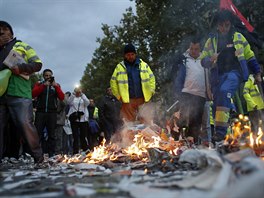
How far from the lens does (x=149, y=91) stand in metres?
8.34

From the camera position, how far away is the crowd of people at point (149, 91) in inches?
238

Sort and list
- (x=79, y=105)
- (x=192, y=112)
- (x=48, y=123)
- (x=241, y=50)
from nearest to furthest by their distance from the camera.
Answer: (x=241, y=50) < (x=192, y=112) < (x=48, y=123) < (x=79, y=105)

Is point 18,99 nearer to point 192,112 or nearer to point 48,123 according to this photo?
point 48,123

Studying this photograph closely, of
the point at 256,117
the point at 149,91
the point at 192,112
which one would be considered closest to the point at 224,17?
the point at 192,112

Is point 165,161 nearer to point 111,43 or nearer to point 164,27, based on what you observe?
point 164,27

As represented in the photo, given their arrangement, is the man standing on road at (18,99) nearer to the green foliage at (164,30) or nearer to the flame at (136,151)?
the flame at (136,151)

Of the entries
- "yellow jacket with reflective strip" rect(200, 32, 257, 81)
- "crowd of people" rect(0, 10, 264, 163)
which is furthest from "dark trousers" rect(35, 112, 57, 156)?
"yellow jacket with reflective strip" rect(200, 32, 257, 81)

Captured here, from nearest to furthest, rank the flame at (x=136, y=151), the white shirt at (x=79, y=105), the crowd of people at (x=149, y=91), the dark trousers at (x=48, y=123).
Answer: the flame at (x=136, y=151) < the crowd of people at (x=149, y=91) < the dark trousers at (x=48, y=123) < the white shirt at (x=79, y=105)

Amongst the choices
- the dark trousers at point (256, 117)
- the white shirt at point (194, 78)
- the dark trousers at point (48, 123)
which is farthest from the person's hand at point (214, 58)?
the dark trousers at point (48, 123)

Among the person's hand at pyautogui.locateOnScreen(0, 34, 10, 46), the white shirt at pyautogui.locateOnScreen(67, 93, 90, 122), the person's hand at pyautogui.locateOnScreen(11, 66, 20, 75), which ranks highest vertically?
the person's hand at pyautogui.locateOnScreen(0, 34, 10, 46)

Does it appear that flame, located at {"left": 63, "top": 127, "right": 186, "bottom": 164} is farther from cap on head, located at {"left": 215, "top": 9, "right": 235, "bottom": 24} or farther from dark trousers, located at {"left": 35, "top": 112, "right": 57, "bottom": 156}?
dark trousers, located at {"left": 35, "top": 112, "right": 57, "bottom": 156}

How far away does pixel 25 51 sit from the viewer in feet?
20.7

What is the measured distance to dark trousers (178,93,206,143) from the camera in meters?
7.89

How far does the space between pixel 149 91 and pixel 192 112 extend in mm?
1060
